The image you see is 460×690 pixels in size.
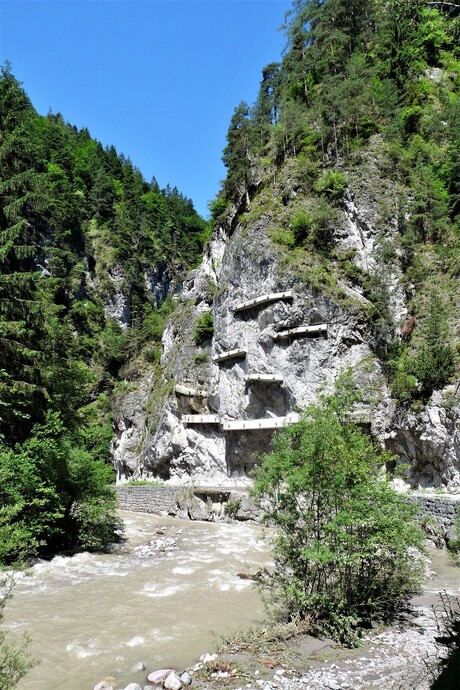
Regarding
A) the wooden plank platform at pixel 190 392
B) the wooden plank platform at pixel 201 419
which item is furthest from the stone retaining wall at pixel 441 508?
the wooden plank platform at pixel 190 392

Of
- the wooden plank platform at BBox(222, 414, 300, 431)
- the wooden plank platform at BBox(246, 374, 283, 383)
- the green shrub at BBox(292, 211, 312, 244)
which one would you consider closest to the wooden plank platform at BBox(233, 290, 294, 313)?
the green shrub at BBox(292, 211, 312, 244)

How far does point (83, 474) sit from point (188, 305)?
2459 cm

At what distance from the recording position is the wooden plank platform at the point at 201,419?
2883cm

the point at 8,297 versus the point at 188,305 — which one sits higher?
the point at 188,305

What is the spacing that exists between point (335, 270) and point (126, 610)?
2245cm

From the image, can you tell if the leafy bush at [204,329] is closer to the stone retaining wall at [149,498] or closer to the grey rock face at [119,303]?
the stone retaining wall at [149,498]

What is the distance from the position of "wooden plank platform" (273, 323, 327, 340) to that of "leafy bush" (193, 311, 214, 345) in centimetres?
808

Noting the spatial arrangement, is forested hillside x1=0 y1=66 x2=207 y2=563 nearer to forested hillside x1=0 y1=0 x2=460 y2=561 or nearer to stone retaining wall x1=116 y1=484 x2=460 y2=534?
forested hillside x1=0 y1=0 x2=460 y2=561

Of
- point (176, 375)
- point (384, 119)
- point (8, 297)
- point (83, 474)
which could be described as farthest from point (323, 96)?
point (83, 474)

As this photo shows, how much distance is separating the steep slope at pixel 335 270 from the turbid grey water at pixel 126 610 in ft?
36.6

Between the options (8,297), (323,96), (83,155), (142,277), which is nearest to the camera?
(8,297)

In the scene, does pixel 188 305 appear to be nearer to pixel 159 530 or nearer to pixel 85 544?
pixel 159 530

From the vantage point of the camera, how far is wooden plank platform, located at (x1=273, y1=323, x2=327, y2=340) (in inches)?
980

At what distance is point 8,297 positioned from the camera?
13.3 metres
